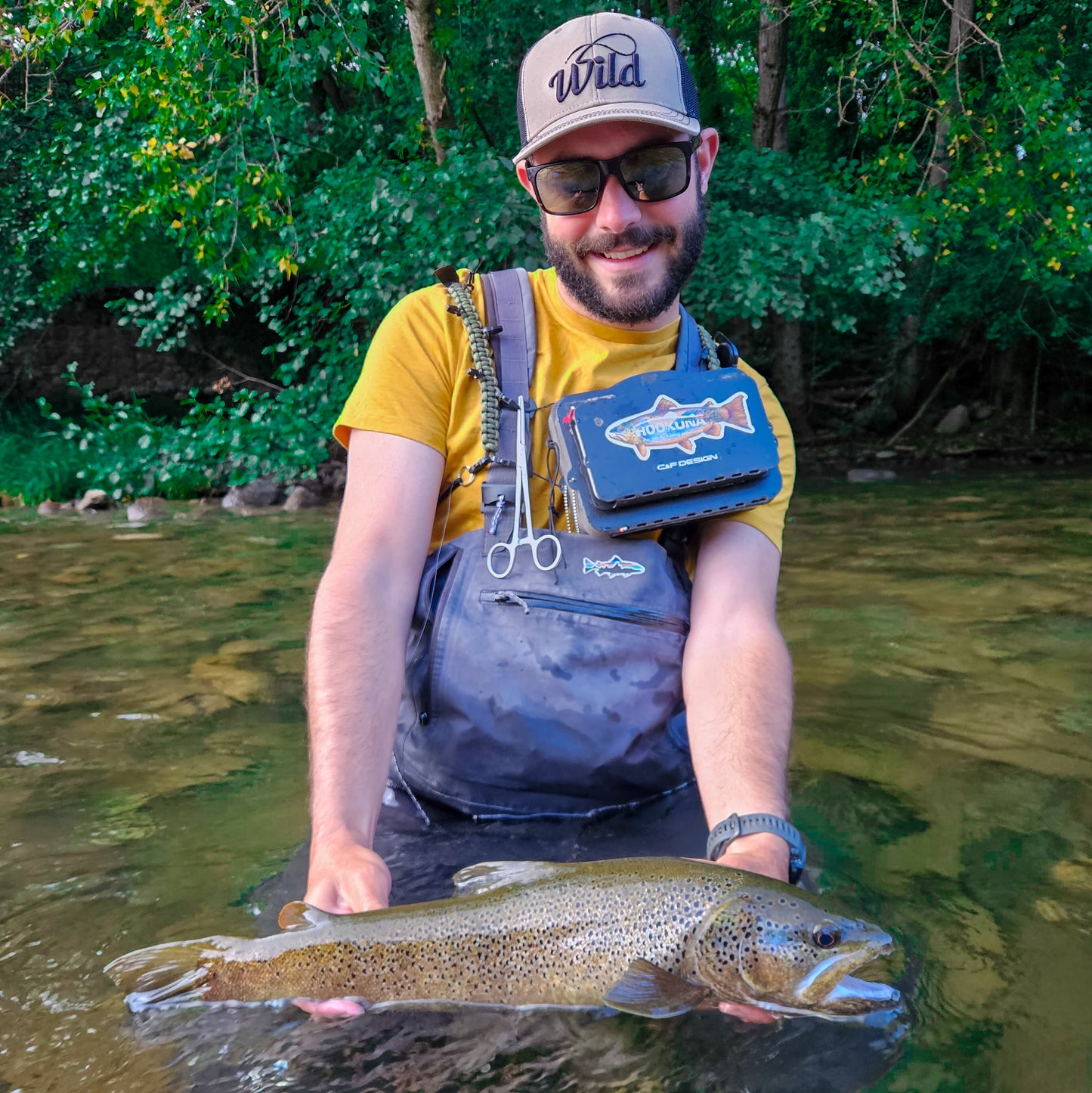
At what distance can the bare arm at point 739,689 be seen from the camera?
8.29ft

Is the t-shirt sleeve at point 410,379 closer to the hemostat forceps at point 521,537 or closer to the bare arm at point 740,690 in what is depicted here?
the hemostat forceps at point 521,537

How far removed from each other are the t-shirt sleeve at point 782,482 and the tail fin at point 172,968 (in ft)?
5.77

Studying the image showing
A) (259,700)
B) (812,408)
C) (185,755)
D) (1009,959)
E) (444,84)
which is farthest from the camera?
(812,408)

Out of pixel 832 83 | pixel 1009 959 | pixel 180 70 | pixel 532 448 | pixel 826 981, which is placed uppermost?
pixel 832 83

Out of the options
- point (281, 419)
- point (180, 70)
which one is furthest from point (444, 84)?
point (281, 419)

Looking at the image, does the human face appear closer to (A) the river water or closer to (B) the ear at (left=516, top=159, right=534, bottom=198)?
(B) the ear at (left=516, top=159, right=534, bottom=198)

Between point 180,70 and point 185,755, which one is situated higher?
point 180,70

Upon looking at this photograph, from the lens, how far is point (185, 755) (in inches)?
181

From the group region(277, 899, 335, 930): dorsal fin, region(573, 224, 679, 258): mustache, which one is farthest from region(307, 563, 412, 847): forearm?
region(573, 224, 679, 258): mustache

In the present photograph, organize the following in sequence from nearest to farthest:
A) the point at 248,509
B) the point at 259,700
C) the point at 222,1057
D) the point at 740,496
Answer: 1. the point at 222,1057
2. the point at 740,496
3. the point at 259,700
4. the point at 248,509

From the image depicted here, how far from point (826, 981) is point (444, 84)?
10225 millimetres

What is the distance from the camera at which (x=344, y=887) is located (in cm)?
229

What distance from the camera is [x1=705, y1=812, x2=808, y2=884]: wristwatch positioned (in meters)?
2.41

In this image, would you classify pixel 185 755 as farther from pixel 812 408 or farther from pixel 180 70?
pixel 812 408
